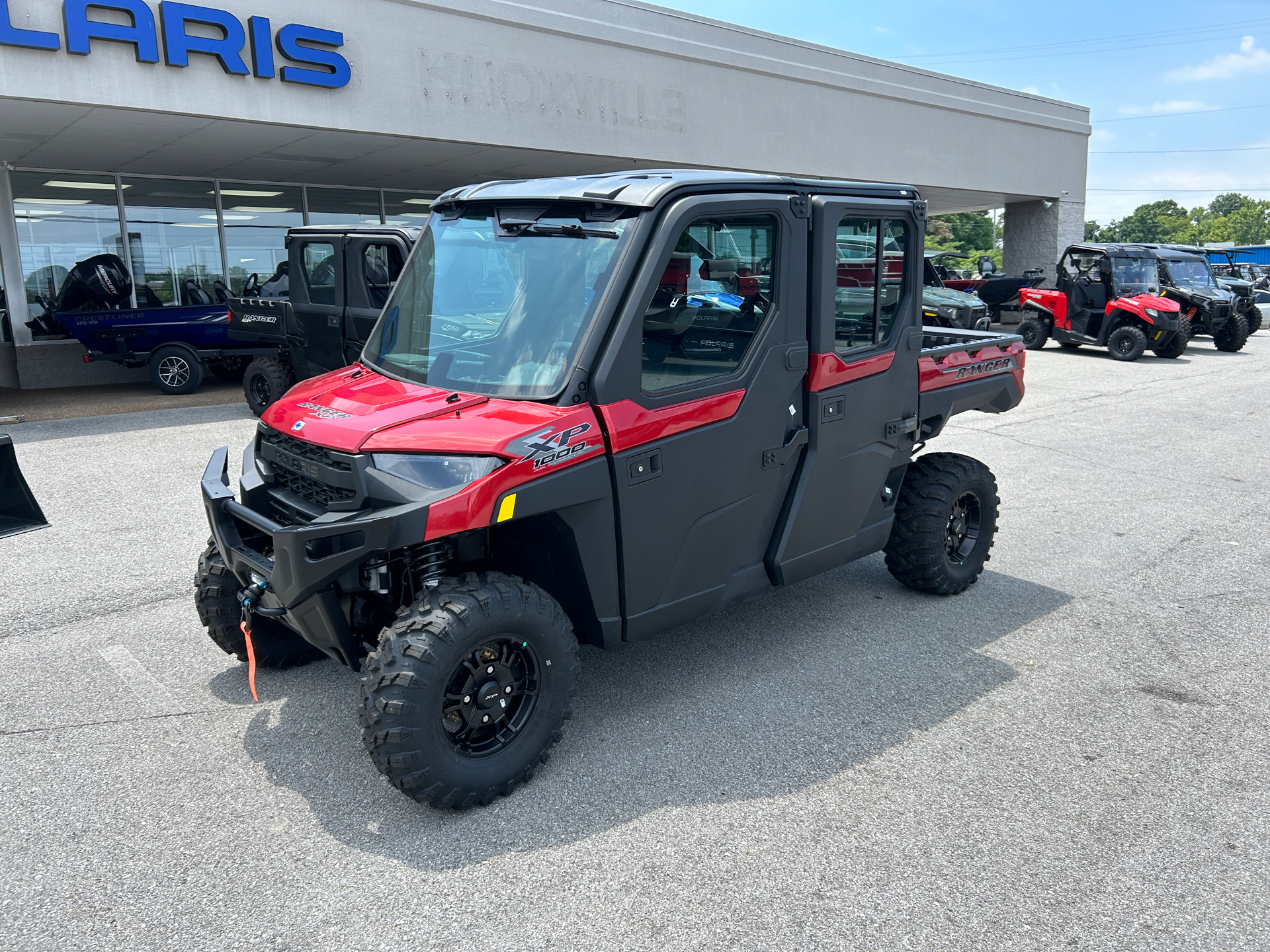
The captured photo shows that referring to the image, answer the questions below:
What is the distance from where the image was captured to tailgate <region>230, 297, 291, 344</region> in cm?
1061

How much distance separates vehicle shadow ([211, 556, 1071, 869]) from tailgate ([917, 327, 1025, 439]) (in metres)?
1.13

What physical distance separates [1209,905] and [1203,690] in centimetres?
172

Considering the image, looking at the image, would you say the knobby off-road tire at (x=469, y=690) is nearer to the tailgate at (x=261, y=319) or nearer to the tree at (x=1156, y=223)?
the tailgate at (x=261, y=319)

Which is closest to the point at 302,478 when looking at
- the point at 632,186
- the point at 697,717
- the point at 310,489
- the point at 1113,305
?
the point at 310,489

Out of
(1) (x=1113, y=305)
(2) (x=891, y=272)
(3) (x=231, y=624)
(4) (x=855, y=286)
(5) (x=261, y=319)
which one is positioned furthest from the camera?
(1) (x=1113, y=305)

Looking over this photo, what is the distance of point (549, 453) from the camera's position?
3312mm

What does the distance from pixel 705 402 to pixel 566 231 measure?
87cm

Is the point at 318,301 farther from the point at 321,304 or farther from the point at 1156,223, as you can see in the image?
the point at 1156,223

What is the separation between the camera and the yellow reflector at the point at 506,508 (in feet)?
10.6

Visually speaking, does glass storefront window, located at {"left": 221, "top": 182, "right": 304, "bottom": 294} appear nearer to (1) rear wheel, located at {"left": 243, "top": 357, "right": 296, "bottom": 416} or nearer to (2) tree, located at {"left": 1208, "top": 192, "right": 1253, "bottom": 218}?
(1) rear wheel, located at {"left": 243, "top": 357, "right": 296, "bottom": 416}

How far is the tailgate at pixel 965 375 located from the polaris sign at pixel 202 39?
10183 mm

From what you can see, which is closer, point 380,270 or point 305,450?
point 305,450

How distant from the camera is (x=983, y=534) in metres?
5.54

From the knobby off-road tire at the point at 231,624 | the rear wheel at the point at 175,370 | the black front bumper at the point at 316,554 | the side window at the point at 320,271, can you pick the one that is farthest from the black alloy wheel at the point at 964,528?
the rear wheel at the point at 175,370
